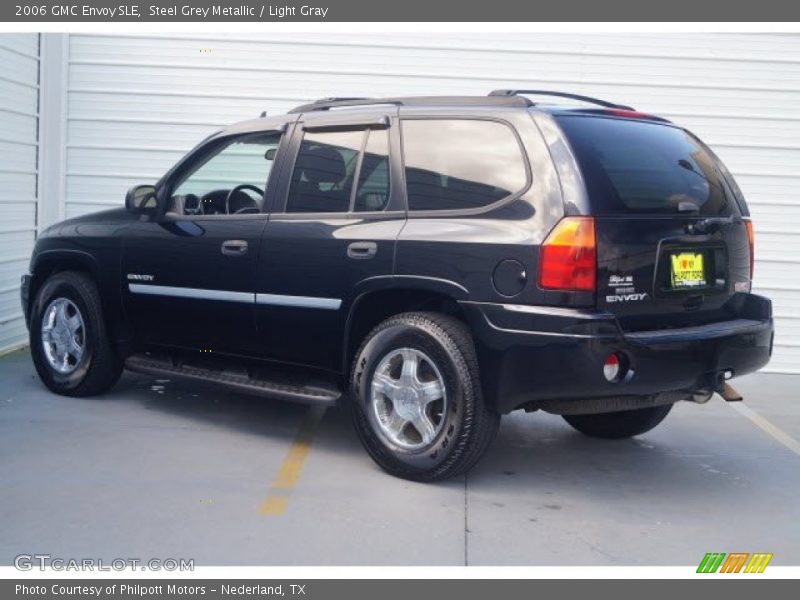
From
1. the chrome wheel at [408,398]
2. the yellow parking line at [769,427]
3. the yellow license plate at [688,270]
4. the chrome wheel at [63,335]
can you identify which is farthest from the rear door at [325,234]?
the yellow parking line at [769,427]

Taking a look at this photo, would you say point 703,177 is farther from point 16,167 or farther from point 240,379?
point 16,167

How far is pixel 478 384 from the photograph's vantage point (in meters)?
5.39

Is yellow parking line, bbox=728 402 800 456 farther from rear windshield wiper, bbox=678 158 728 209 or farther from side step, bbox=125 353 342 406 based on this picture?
side step, bbox=125 353 342 406

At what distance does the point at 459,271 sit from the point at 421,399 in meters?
0.69

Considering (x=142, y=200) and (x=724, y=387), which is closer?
(x=724, y=387)

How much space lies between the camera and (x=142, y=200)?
705 centimetres

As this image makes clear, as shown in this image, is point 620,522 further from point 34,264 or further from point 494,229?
point 34,264

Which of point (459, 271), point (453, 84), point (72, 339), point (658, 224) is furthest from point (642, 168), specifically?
point (453, 84)

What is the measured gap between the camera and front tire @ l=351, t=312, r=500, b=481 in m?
5.41

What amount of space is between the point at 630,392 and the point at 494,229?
100 cm

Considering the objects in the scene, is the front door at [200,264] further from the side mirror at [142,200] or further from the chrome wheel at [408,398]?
the chrome wheel at [408,398]

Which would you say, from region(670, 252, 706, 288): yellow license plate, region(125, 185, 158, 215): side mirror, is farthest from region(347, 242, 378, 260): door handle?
region(125, 185, 158, 215): side mirror

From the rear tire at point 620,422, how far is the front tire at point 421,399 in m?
1.50

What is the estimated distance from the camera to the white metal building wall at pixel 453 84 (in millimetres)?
9531
